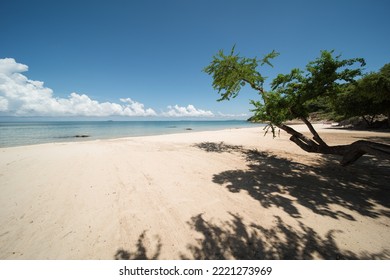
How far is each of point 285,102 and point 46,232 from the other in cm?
982

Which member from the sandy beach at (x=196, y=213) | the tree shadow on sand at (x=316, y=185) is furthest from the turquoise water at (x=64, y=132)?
the tree shadow on sand at (x=316, y=185)

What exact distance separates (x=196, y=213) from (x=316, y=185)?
4896mm

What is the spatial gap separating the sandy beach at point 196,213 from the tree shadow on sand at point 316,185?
1.4 inches

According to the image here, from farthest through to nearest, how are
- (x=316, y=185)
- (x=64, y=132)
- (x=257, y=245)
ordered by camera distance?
(x=64, y=132), (x=316, y=185), (x=257, y=245)

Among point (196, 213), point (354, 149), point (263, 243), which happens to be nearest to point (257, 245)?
point (263, 243)

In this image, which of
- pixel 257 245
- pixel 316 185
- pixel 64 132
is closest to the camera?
pixel 257 245

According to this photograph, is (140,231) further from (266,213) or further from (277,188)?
(277,188)

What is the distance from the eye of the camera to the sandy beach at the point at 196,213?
11.3 ft

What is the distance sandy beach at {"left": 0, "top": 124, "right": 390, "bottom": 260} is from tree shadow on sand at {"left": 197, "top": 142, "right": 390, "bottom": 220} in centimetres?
4

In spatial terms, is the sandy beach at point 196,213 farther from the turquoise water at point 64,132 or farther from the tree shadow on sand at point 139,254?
the turquoise water at point 64,132

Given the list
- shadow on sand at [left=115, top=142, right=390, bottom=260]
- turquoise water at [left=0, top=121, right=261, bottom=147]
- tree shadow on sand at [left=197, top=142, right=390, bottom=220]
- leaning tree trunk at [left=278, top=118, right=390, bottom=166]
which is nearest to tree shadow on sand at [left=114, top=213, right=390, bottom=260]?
shadow on sand at [left=115, top=142, right=390, bottom=260]

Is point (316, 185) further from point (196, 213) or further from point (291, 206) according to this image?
point (196, 213)

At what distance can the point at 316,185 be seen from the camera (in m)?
6.34
